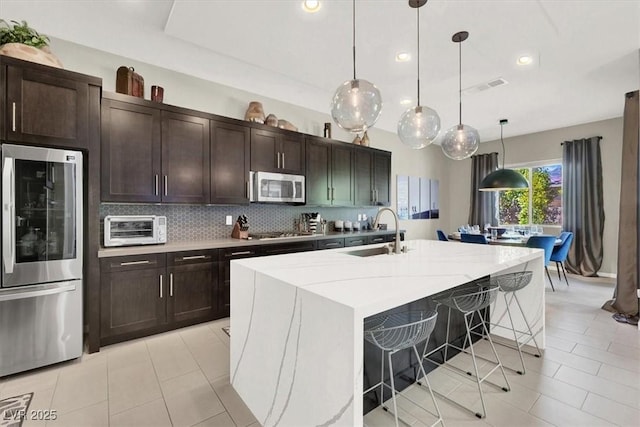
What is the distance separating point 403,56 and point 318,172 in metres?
1.95

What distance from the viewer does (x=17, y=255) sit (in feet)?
7.31

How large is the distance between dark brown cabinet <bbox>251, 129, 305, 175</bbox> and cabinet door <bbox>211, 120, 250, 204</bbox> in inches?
5.2

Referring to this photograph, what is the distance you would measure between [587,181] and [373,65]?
520 cm

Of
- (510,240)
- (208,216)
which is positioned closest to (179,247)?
(208,216)

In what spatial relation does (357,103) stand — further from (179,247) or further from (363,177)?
(363,177)

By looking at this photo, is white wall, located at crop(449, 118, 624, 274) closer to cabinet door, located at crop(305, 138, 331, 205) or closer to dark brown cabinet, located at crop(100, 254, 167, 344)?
cabinet door, located at crop(305, 138, 331, 205)

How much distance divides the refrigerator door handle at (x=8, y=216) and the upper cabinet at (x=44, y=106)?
255mm

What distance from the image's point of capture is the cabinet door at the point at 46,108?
2258mm

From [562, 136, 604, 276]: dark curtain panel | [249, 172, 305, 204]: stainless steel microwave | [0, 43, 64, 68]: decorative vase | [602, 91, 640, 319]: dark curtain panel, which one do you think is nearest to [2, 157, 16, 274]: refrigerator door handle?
[0, 43, 64, 68]: decorative vase

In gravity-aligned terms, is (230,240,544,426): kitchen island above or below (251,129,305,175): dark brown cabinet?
below

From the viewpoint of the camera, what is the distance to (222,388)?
6.98 feet

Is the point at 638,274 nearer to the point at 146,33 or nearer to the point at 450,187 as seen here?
the point at 450,187

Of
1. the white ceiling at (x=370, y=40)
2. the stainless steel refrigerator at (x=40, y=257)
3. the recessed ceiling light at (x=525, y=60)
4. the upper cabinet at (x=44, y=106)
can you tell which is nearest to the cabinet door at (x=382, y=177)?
the white ceiling at (x=370, y=40)

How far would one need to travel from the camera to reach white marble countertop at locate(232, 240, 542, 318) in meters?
1.32
